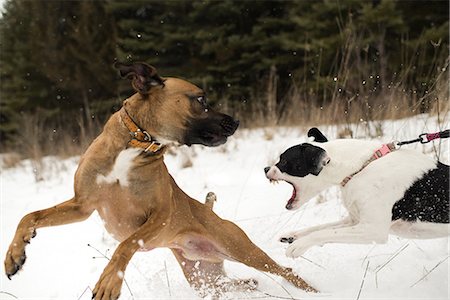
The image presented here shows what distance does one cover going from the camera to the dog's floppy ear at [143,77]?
3575 mm

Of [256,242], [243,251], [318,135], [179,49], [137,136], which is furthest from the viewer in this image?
[179,49]

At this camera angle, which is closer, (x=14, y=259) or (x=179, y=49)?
(x=14, y=259)

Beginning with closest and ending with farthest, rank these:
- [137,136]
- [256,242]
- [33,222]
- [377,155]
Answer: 1. [33,222]
2. [137,136]
3. [377,155]
4. [256,242]

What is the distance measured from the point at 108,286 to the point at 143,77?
4.45ft

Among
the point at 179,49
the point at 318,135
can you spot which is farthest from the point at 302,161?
the point at 179,49

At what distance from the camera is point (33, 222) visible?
3564 mm

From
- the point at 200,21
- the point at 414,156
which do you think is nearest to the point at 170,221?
the point at 414,156

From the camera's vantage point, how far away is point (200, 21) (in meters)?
16.2

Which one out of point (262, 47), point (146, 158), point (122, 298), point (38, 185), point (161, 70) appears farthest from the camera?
point (161, 70)

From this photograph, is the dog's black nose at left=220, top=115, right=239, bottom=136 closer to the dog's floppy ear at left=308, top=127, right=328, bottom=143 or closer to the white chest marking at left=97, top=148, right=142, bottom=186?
the white chest marking at left=97, top=148, right=142, bottom=186

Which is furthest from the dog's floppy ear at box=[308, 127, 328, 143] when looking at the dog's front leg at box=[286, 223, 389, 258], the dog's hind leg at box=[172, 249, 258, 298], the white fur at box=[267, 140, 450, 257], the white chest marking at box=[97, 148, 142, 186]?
the white chest marking at box=[97, 148, 142, 186]

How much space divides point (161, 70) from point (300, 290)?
521 inches

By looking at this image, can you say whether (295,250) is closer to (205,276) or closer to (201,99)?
(205,276)

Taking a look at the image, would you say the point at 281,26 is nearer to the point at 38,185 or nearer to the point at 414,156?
the point at 38,185
